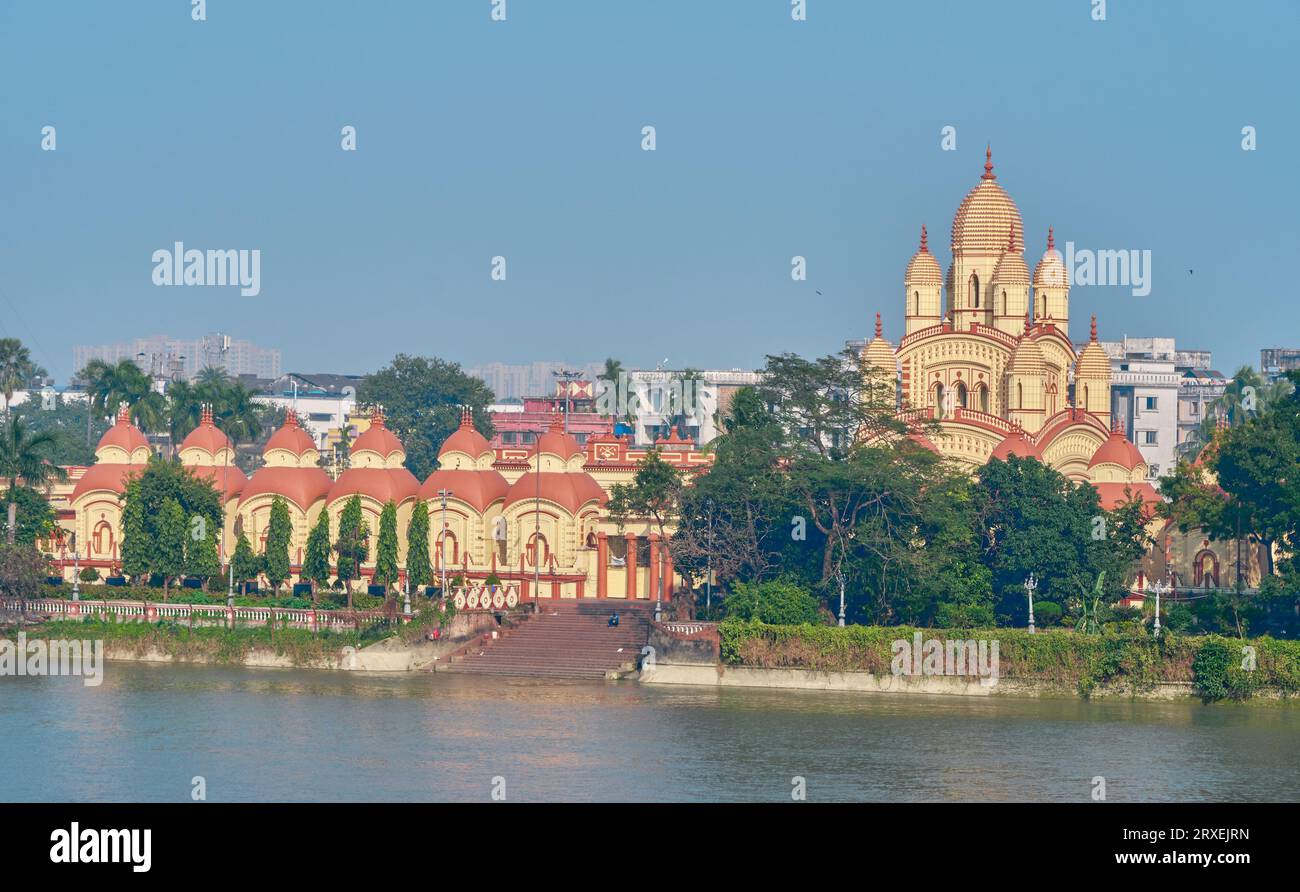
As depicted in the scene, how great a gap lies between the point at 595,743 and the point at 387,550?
18222mm

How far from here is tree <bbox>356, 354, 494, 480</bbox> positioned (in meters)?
107

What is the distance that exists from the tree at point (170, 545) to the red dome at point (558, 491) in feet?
30.4

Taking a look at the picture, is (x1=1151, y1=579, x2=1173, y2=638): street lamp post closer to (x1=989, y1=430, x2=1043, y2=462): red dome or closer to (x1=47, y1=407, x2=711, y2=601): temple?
(x1=989, y1=430, x2=1043, y2=462): red dome

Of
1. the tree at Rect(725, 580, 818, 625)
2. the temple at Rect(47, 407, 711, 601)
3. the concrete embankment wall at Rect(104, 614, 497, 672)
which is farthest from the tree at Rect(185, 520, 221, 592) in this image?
the tree at Rect(725, 580, 818, 625)

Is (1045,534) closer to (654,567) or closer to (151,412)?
(654,567)

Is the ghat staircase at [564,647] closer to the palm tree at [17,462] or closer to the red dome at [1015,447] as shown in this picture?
the red dome at [1015,447]

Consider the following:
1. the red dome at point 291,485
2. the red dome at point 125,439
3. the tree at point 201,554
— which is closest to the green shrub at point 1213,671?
the tree at point 201,554

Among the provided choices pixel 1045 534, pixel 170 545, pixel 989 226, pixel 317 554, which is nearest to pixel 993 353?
pixel 989 226

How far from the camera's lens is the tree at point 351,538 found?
2660 inches

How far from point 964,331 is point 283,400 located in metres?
75.4

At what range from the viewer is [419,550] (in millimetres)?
66188

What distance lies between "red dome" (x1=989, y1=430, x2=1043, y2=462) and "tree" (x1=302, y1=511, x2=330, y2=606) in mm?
18553
